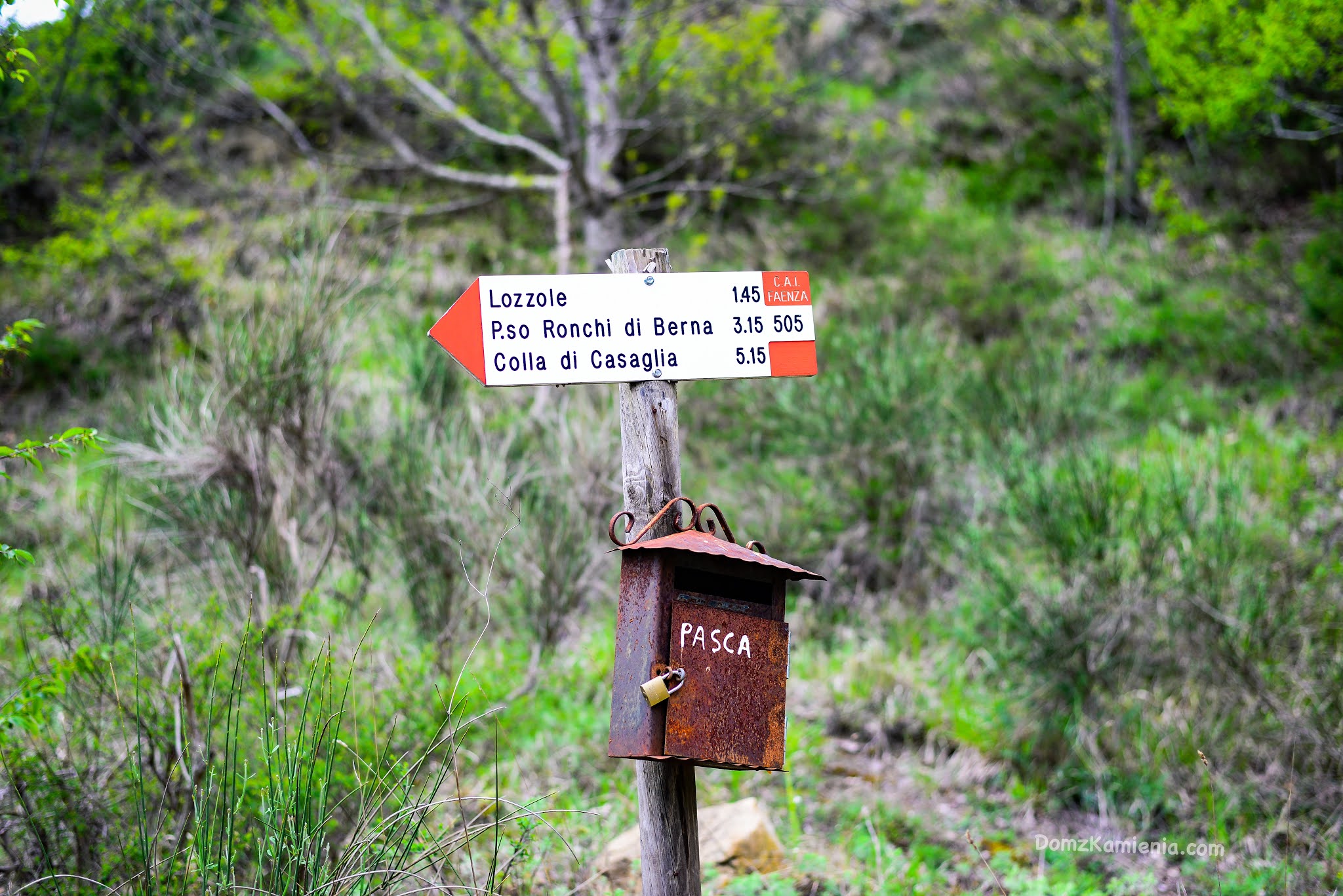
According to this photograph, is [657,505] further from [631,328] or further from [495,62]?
[495,62]

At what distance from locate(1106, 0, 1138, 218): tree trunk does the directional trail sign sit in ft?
39.1

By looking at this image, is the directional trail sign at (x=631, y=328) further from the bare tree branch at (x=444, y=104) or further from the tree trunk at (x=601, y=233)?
the tree trunk at (x=601, y=233)

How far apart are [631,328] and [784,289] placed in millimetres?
413

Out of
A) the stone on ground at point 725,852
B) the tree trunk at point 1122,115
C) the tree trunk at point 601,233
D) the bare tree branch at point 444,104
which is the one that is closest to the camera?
the stone on ground at point 725,852

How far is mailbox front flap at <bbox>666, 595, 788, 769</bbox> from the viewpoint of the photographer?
1981 millimetres

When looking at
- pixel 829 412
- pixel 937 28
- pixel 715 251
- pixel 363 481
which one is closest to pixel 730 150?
pixel 715 251

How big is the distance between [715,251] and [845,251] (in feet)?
5.57

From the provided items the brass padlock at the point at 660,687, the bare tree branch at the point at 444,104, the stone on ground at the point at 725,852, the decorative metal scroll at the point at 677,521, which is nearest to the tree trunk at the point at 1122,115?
the bare tree branch at the point at 444,104

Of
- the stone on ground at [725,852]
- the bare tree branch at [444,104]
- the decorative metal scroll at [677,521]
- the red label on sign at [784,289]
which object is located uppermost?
the bare tree branch at [444,104]

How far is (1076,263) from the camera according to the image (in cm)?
1162

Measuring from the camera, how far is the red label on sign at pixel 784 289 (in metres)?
2.31

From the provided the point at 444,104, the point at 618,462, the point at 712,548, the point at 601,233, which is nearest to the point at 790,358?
the point at 712,548

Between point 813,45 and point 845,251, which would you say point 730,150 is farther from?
point 813,45

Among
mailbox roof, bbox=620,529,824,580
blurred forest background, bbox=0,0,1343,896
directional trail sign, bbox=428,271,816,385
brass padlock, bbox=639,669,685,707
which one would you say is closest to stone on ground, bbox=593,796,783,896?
blurred forest background, bbox=0,0,1343,896
